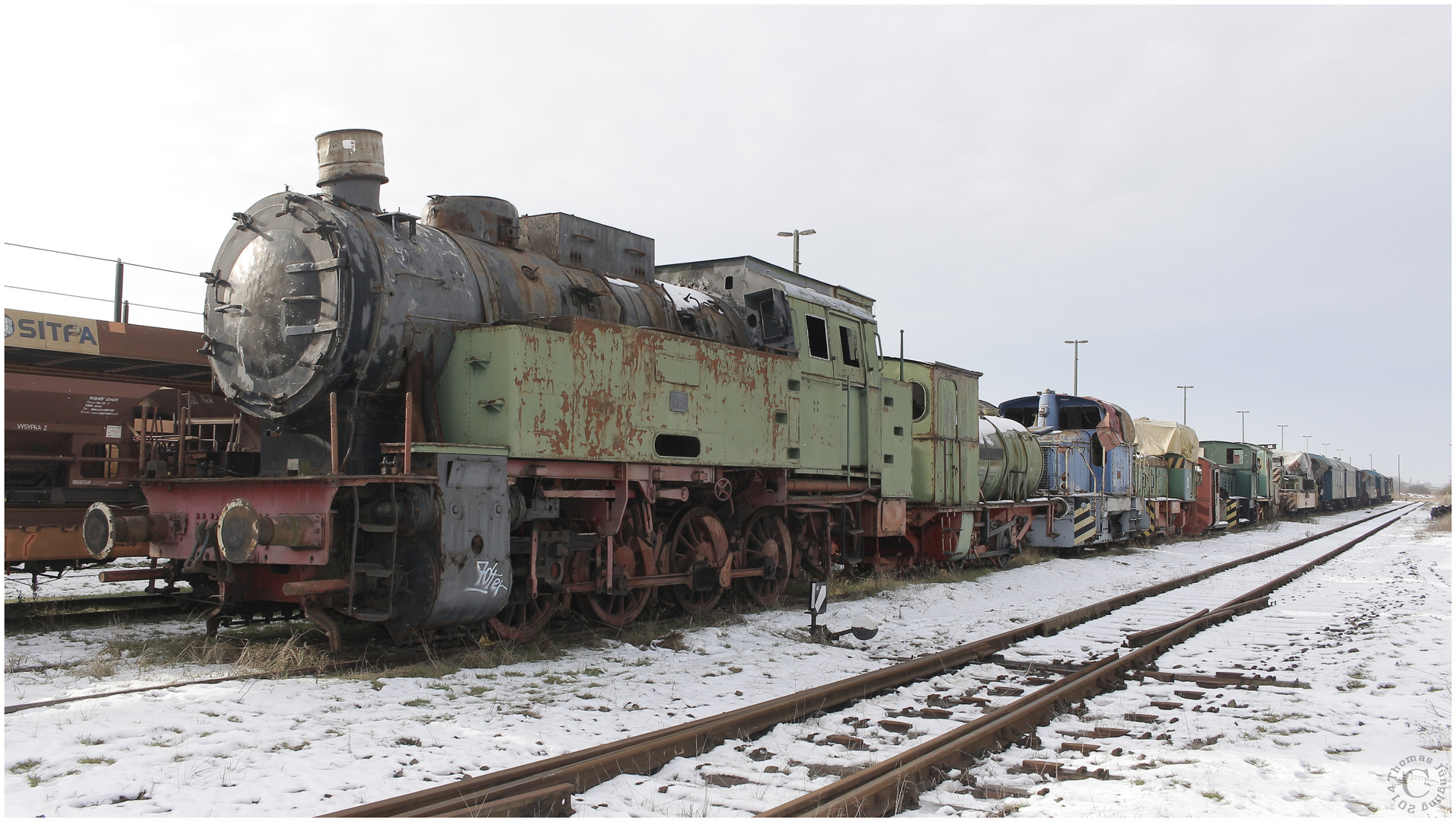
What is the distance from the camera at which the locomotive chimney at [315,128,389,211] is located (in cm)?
812

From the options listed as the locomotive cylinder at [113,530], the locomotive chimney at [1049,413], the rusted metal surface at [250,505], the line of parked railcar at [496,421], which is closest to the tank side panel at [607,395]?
the line of parked railcar at [496,421]

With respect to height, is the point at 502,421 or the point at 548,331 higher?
the point at 548,331

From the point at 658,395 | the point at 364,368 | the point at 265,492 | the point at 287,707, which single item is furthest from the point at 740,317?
the point at 287,707

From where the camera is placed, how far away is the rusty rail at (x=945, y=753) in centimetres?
431

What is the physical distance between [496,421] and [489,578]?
47.1 inches

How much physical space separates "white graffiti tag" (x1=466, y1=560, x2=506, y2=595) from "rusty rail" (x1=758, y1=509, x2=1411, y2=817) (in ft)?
11.1

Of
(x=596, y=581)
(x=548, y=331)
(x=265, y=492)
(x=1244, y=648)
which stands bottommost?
(x=1244, y=648)

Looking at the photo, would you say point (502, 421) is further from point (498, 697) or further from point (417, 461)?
point (498, 697)

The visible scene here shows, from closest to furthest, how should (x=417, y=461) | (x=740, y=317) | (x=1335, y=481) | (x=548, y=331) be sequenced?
(x=417, y=461) < (x=548, y=331) < (x=740, y=317) < (x=1335, y=481)

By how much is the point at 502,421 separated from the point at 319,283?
1.68 m

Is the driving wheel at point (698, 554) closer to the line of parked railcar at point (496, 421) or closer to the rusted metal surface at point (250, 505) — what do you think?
the line of parked railcar at point (496, 421)

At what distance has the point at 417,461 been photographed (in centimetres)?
716

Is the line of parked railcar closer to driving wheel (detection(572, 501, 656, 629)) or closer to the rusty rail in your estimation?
driving wheel (detection(572, 501, 656, 629))

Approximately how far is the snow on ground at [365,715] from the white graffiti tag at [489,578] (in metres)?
0.58
